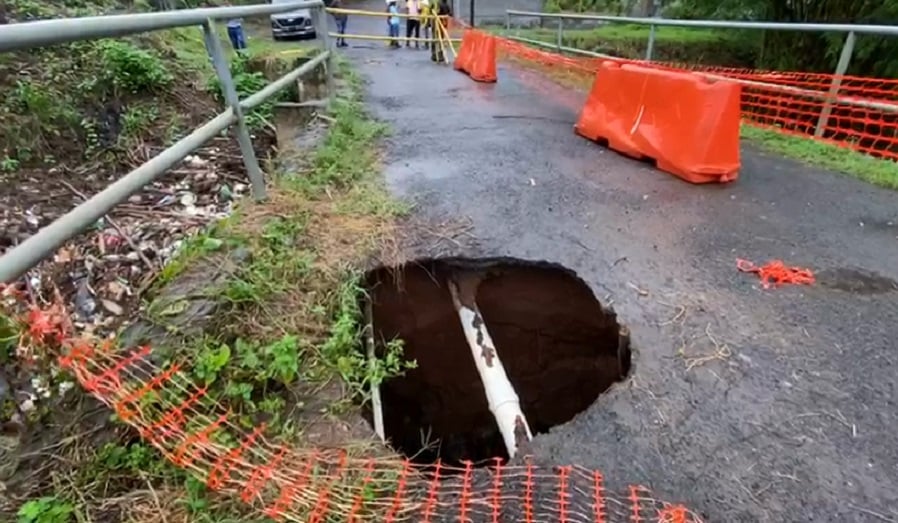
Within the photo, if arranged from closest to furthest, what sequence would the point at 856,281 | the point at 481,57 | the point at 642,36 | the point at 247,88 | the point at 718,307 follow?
the point at 718,307 → the point at 856,281 → the point at 247,88 → the point at 481,57 → the point at 642,36

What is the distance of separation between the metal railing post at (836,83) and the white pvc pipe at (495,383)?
4.25 metres

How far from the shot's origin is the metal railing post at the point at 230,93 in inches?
110

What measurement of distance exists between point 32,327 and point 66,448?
1.61 ft

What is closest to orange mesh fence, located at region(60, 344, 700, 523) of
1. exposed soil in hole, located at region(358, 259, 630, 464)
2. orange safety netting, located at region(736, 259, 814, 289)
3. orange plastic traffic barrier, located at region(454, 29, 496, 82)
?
exposed soil in hole, located at region(358, 259, 630, 464)

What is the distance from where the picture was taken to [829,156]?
479 centimetres

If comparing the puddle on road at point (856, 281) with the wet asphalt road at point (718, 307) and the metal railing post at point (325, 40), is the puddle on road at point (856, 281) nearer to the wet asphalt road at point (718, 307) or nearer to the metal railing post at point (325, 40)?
the wet asphalt road at point (718, 307)

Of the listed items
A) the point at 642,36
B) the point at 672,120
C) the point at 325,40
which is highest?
the point at 325,40

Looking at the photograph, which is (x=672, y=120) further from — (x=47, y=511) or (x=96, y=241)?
(x=47, y=511)

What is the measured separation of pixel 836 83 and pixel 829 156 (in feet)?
2.68

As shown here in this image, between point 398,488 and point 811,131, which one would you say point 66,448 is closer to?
point 398,488

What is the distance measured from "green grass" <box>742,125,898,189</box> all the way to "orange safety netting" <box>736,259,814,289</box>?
192 cm

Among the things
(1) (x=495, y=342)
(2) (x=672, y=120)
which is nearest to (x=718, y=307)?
(1) (x=495, y=342)

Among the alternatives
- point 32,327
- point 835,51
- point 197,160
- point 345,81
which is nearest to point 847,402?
point 32,327

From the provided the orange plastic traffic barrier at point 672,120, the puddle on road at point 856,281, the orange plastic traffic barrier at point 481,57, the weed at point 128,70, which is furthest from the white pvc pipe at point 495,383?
the orange plastic traffic barrier at point 481,57
